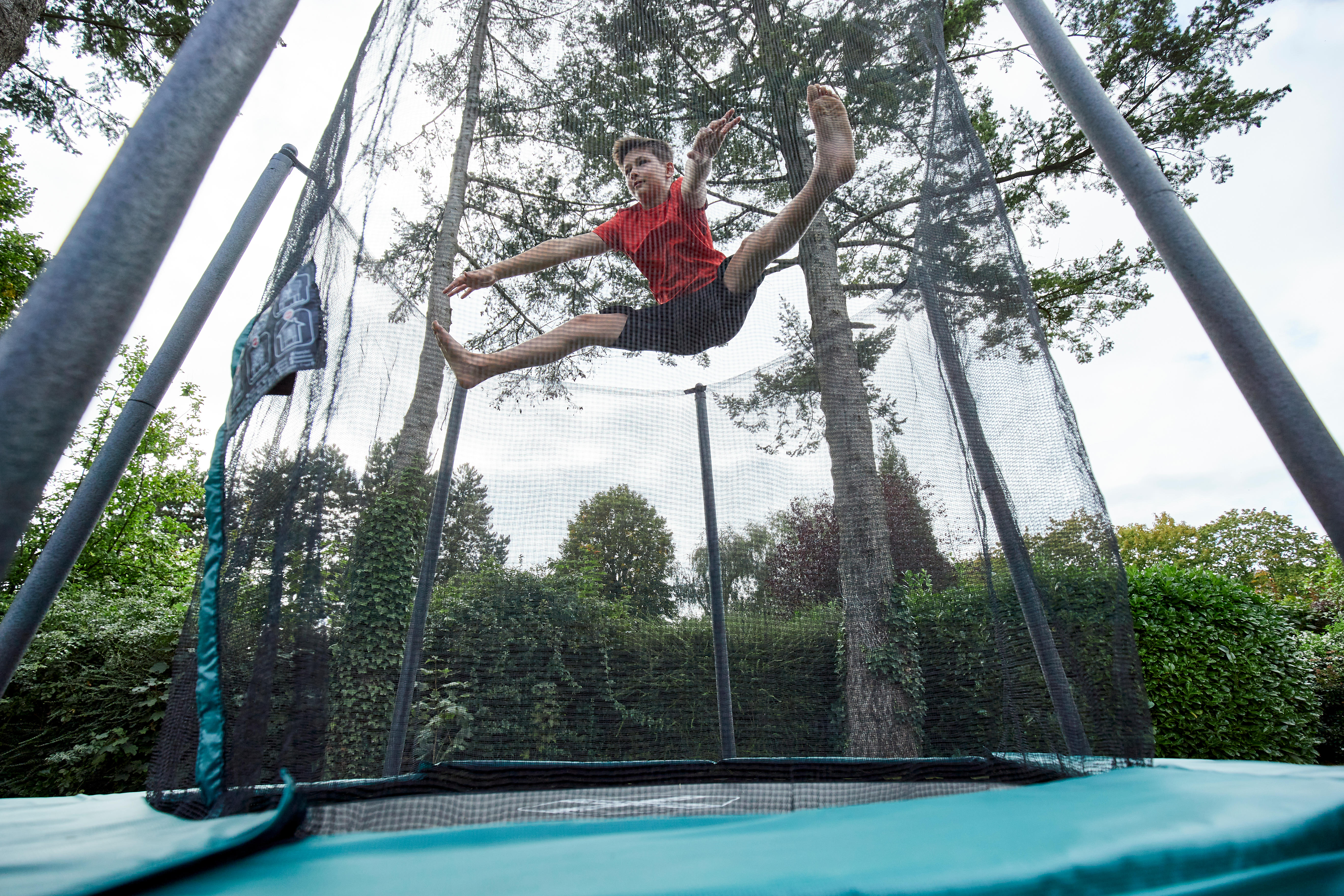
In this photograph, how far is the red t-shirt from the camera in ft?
5.49

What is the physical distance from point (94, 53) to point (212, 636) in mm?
3962

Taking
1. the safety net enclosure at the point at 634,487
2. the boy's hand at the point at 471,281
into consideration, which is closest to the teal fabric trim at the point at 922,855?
the safety net enclosure at the point at 634,487

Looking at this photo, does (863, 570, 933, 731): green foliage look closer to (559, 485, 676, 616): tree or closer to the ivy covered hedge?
the ivy covered hedge

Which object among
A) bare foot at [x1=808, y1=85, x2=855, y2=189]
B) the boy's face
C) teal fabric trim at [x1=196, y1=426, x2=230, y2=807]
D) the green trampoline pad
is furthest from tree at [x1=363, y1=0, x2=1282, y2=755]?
the green trampoline pad

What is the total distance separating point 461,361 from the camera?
1.45 metres

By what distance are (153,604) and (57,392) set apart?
4.42 metres

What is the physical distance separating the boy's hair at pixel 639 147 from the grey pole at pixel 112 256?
3.52ft

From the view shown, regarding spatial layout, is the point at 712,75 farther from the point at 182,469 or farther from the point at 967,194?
the point at 182,469

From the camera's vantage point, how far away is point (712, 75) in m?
1.99

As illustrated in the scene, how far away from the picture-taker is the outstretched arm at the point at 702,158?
1.46 meters

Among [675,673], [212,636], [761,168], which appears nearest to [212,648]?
[212,636]

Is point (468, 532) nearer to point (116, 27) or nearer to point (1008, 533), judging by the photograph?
point (1008, 533)

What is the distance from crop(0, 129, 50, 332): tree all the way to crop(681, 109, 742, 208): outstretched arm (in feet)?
24.8

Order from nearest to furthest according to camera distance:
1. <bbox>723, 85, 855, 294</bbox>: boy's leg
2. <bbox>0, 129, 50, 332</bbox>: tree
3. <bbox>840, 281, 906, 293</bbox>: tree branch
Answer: <bbox>723, 85, 855, 294</bbox>: boy's leg → <bbox>840, 281, 906, 293</bbox>: tree branch → <bbox>0, 129, 50, 332</bbox>: tree
